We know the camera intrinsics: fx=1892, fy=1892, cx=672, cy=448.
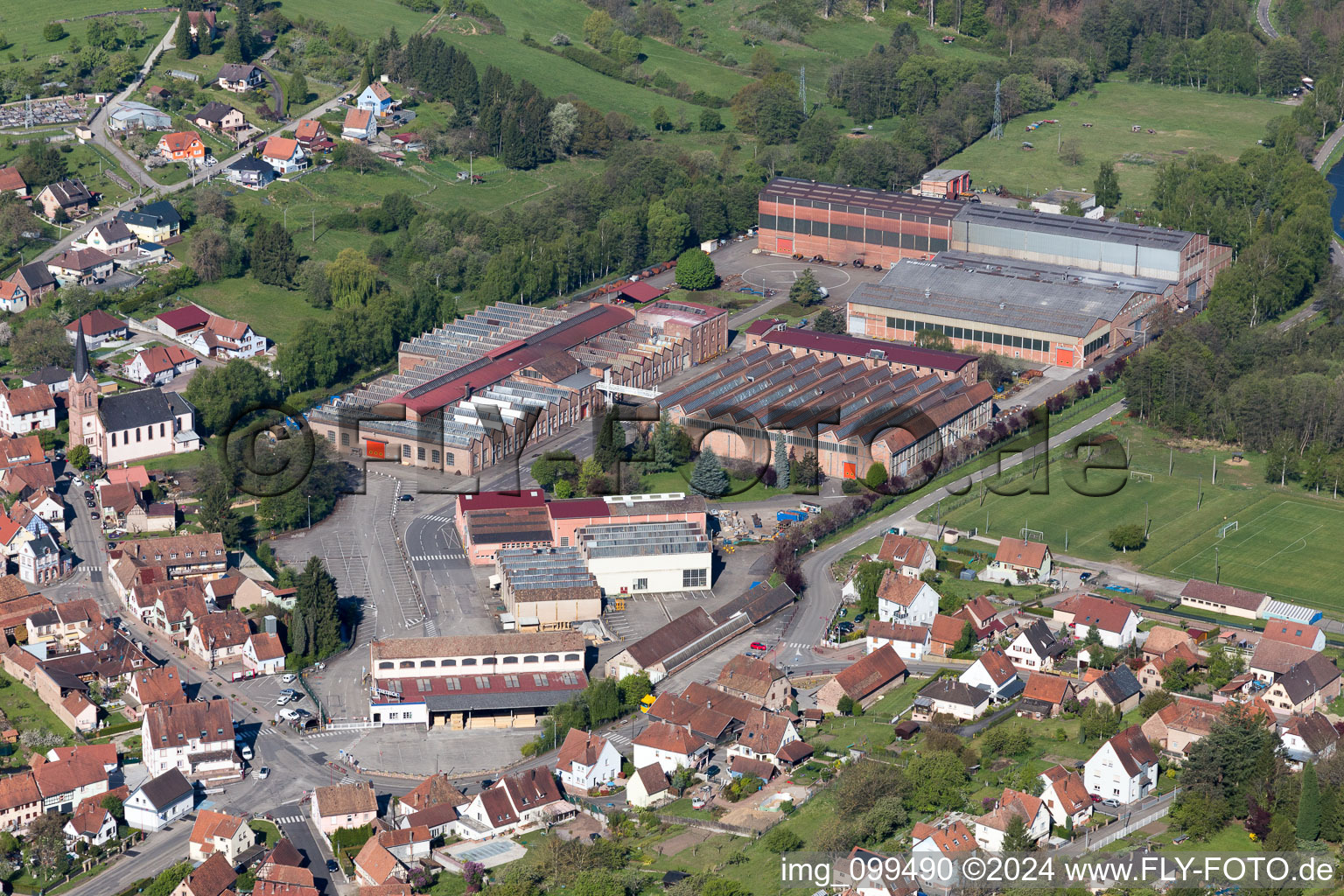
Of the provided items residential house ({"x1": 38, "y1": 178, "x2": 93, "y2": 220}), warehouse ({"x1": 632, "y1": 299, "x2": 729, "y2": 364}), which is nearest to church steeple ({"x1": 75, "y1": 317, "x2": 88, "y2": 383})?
residential house ({"x1": 38, "y1": 178, "x2": 93, "y2": 220})

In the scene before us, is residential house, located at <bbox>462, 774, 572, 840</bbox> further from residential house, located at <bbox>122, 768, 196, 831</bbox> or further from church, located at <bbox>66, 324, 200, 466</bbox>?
church, located at <bbox>66, 324, 200, 466</bbox>

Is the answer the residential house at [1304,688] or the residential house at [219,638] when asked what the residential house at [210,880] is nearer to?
the residential house at [219,638]

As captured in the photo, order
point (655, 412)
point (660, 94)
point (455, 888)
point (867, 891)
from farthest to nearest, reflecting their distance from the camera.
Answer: point (660, 94) < point (655, 412) < point (455, 888) < point (867, 891)

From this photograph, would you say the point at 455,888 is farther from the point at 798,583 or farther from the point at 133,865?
the point at 798,583

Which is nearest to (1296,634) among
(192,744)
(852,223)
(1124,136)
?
(192,744)

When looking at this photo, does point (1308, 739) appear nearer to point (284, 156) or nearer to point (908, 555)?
point (908, 555)

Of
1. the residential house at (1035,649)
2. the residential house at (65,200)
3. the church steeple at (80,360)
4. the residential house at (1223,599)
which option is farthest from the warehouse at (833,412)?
the residential house at (65,200)

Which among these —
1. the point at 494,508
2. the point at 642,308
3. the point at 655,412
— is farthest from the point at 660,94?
the point at 494,508
